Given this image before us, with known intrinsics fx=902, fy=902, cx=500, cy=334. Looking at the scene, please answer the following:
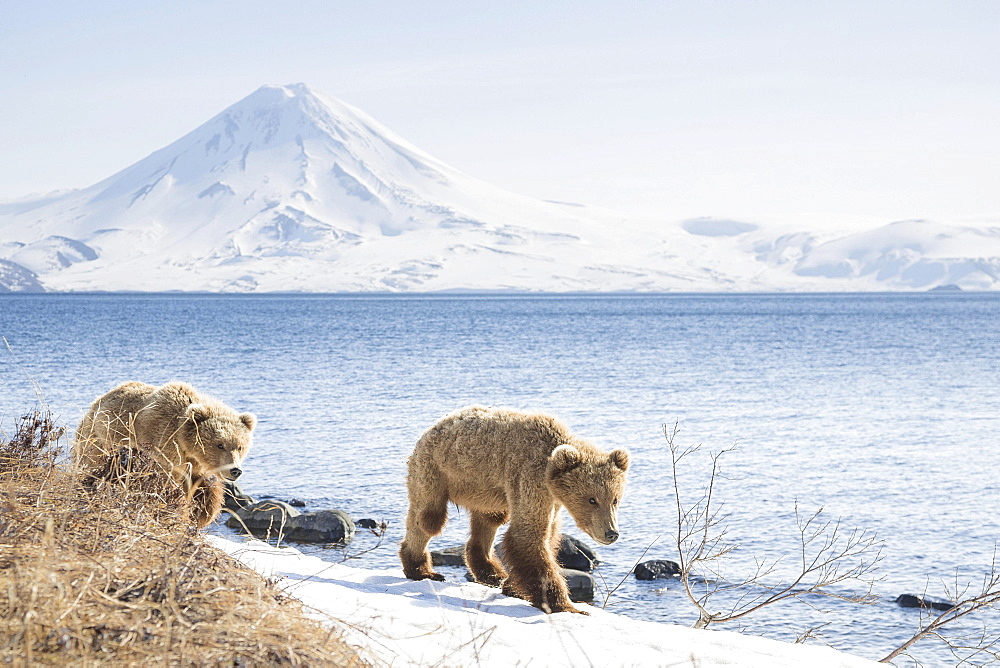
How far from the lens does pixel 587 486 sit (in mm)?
6305

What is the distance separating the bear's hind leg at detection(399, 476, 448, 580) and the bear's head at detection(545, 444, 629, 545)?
1.21m

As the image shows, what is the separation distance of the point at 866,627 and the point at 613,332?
3082 inches

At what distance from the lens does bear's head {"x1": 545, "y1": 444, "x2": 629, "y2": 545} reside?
20.7ft

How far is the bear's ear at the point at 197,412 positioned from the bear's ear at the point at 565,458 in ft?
10.2

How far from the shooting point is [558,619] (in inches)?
242

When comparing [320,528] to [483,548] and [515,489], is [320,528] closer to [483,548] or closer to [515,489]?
[483,548]

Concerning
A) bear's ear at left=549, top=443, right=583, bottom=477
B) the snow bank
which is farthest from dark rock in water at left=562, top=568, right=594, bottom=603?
bear's ear at left=549, top=443, right=583, bottom=477

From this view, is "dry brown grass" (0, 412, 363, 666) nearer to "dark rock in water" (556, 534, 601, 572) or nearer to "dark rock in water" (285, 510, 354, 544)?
"dark rock in water" (556, 534, 601, 572)

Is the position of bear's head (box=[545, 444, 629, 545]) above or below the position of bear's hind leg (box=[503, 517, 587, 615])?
above

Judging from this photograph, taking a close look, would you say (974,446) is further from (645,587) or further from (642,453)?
(645,587)

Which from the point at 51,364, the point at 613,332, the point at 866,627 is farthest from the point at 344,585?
the point at 613,332

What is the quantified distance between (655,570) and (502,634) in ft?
29.9

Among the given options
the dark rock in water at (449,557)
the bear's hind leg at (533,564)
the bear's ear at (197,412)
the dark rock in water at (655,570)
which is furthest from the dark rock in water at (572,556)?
the bear's ear at (197,412)

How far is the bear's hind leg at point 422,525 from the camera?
23.7ft
